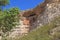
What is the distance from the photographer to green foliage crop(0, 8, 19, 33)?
894 inches

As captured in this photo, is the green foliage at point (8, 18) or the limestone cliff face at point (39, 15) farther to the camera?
the limestone cliff face at point (39, 15)

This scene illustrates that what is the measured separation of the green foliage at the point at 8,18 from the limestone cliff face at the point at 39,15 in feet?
36.9

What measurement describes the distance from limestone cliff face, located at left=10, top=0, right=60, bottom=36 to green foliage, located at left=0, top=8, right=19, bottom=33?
1126cm

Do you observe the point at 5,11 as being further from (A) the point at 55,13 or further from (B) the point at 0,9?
(A) the point at 55,13

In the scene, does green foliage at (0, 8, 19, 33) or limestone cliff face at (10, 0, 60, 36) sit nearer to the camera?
green foliage at (0, 8, 19, 33)

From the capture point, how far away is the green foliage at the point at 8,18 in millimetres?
22703

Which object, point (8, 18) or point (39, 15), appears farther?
point (39, 15)

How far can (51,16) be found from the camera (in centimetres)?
3431

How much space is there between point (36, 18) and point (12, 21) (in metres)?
16.4

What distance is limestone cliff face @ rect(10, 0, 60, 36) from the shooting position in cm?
3488

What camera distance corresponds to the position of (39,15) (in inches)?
1522

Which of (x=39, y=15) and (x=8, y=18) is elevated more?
(x=39, y=15)

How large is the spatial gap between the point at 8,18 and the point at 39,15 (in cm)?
1619

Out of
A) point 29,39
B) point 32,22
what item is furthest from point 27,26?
point 29,39
